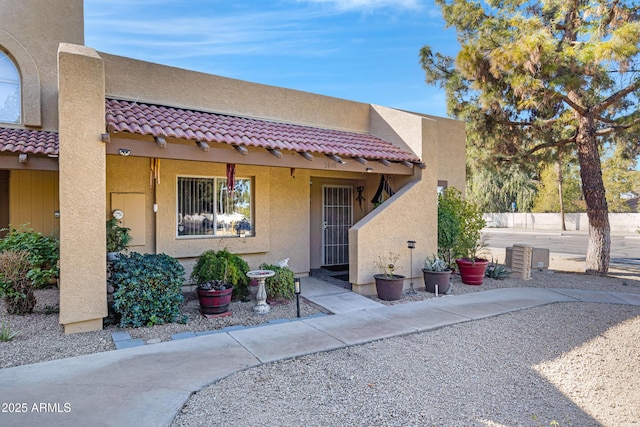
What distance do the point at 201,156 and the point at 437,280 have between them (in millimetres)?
6414

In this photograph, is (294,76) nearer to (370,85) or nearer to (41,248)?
(370,85)

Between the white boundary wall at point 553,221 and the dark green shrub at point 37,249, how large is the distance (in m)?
40.9

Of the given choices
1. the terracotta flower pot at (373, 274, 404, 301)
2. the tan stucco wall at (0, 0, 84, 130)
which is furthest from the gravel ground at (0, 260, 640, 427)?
the tan stucco wall at (0, 0, 84, 130)

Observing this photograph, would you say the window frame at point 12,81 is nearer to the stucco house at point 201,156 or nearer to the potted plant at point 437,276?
the stucco house at point 201,156

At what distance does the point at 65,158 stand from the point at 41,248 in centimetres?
253

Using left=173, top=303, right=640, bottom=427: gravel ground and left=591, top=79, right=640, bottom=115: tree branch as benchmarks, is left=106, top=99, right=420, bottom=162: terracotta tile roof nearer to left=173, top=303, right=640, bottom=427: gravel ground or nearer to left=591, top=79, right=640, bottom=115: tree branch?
left=173, top=303, right=640, bottom=427: gravel ground

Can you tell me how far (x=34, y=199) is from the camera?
30.8ft

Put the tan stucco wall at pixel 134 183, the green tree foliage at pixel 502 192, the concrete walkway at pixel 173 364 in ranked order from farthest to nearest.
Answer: the green tree foliage at pixel 502 192 < the tan stucco wall at pixel 134 183 < the concrete walkway at pixel 173 364

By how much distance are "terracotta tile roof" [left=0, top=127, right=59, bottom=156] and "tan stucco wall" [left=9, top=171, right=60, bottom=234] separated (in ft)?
3.23

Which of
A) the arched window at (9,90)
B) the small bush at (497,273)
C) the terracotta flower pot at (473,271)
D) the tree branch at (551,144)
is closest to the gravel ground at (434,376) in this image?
the terracotta flower pot at (473,271)

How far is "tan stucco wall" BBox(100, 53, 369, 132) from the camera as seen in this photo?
9.09 metres

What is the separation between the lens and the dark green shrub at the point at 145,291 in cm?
654

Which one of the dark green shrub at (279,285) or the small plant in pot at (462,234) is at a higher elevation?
the small plant in pot at (462,234)

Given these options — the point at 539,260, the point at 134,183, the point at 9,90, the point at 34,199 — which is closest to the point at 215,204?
the point at 134,183
